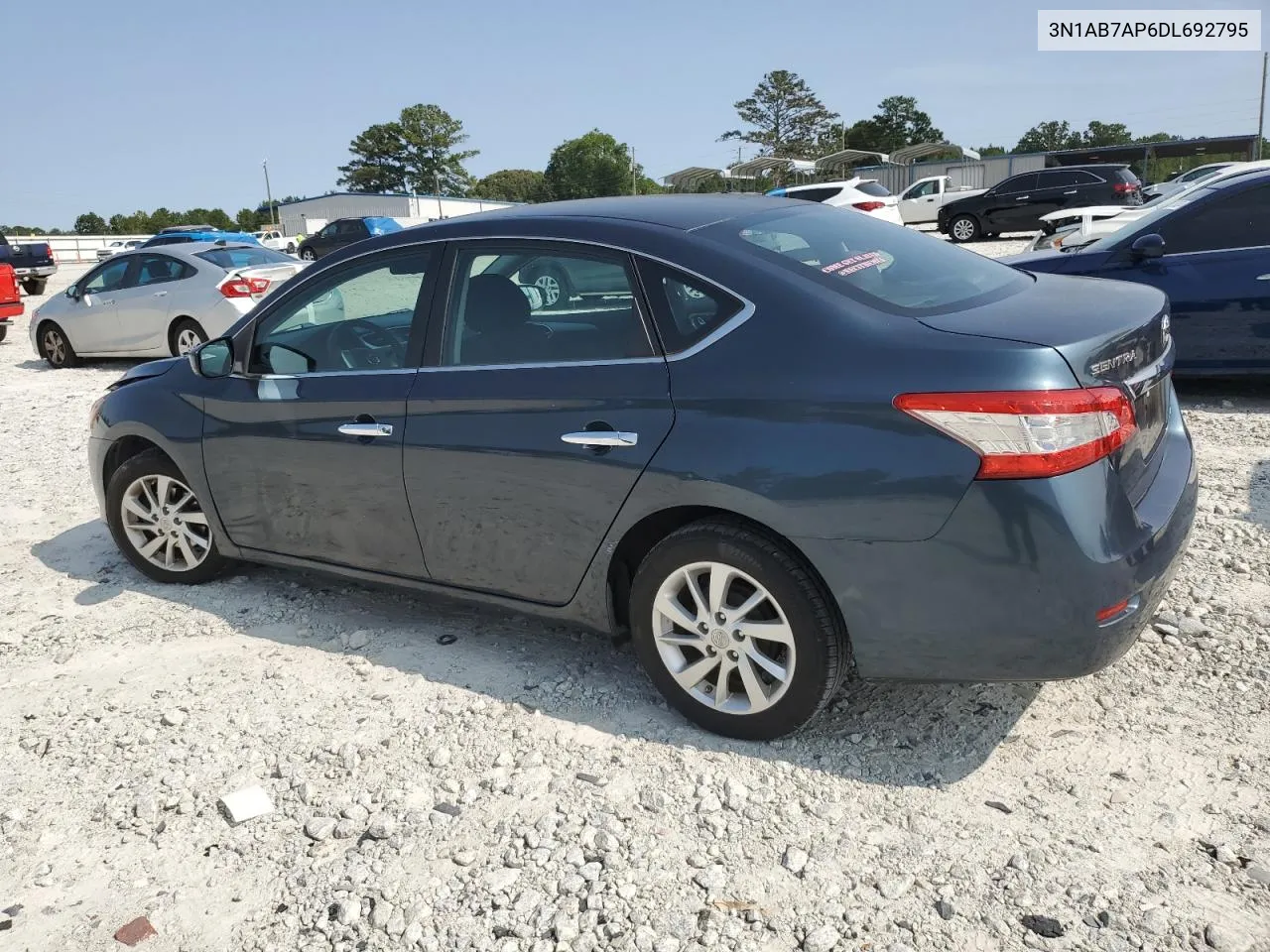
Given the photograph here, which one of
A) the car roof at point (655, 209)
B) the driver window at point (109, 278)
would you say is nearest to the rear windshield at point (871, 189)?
the driver window at point (109, 278)

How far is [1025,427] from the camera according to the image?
2613 millimetres

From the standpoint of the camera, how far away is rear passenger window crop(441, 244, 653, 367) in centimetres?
331

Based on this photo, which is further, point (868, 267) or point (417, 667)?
point (417, 667)

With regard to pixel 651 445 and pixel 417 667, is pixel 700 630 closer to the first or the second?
pixel 651 445

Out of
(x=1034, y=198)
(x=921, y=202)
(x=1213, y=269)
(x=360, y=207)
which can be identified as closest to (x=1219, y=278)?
(x=1213, y=269)

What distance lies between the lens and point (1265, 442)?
618cm

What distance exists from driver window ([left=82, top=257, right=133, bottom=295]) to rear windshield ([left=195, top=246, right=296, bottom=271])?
1096mm

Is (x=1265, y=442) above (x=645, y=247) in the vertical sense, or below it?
below

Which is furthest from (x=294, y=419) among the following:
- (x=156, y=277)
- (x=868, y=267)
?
(x=156, y=277)

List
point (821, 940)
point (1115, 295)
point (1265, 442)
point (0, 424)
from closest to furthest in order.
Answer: point (821, 940) → point (1115, 295) → point (1265, 442) → point (0, 424)

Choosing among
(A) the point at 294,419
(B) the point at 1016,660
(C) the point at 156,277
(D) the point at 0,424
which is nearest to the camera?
(B) the point at 1016,660

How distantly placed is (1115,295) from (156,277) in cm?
1151

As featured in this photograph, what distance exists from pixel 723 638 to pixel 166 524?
2962mm

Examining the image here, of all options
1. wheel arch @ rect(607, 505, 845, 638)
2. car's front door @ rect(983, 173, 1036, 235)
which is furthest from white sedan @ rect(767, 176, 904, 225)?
wheel arch @ rect(607, 505, 845, 638)
